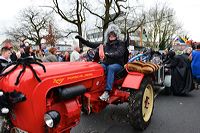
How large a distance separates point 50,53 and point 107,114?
3539 mm

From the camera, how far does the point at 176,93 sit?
8.21 meters

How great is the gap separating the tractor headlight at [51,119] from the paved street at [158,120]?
6.15 feet

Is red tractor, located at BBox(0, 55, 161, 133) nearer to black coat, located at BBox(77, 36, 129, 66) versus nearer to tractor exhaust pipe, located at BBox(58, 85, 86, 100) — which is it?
tractor exhaust pipe, located at BBox(58, 85, 86, 100)

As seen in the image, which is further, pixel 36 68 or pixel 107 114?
pixel 107 114

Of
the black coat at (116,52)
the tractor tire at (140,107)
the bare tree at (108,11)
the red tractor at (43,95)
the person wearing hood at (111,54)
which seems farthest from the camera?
the bare tree at (108,11)

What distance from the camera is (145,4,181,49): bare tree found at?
140ft

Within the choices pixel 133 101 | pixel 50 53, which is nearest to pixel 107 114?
pixel 133 101

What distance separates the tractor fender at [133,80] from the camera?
14.6ft

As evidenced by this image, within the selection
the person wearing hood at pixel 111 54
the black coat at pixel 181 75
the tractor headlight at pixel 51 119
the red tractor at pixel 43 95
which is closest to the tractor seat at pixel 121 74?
the person wearing hood at pixel 111 54

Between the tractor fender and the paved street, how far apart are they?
35.5 inches

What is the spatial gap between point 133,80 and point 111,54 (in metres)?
0.64

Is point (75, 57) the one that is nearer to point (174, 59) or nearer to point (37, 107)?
point (174, 59)

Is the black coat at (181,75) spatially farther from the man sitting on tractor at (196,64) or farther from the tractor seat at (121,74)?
the tractor seat at (121,74)

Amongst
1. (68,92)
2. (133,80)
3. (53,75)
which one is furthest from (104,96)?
(53,75)
